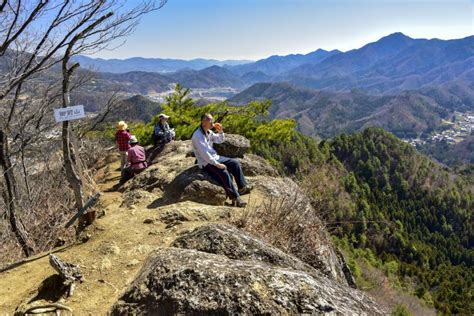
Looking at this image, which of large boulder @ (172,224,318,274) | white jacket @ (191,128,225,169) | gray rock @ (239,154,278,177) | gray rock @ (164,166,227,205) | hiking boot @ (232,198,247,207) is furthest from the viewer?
gray rock @ (239,154,278,177)

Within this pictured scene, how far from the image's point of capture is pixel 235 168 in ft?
24.2

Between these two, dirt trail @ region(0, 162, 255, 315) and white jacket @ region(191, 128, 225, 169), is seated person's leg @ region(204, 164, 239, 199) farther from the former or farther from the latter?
dirt trail @ region(0, 162, 255, 315)

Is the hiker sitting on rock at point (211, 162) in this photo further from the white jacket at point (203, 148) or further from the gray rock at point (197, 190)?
the gray rock at point (197, 190)

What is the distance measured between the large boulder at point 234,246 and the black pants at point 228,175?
2.41 meters

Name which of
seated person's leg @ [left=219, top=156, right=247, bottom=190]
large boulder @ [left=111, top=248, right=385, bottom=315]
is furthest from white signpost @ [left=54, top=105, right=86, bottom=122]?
large boulder @ [left=111, top=248, right=385, bottom=315]

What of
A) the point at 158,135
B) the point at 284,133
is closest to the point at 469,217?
the point at 284,133

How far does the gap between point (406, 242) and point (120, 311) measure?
77018mm

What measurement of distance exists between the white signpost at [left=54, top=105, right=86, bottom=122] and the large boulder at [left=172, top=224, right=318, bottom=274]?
2898mm

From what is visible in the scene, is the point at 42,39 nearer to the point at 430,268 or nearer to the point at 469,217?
the point at 430,268

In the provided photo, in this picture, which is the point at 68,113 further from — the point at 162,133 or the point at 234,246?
the point at 162,133

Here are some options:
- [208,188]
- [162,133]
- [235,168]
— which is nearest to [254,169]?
[235,168]

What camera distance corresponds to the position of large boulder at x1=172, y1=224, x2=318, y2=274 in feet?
13.5

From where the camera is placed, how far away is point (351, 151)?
8981 centimetres

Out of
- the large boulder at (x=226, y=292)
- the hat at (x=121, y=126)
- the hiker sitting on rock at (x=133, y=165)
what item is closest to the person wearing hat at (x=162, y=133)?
the hat at (x=121, y=126)
